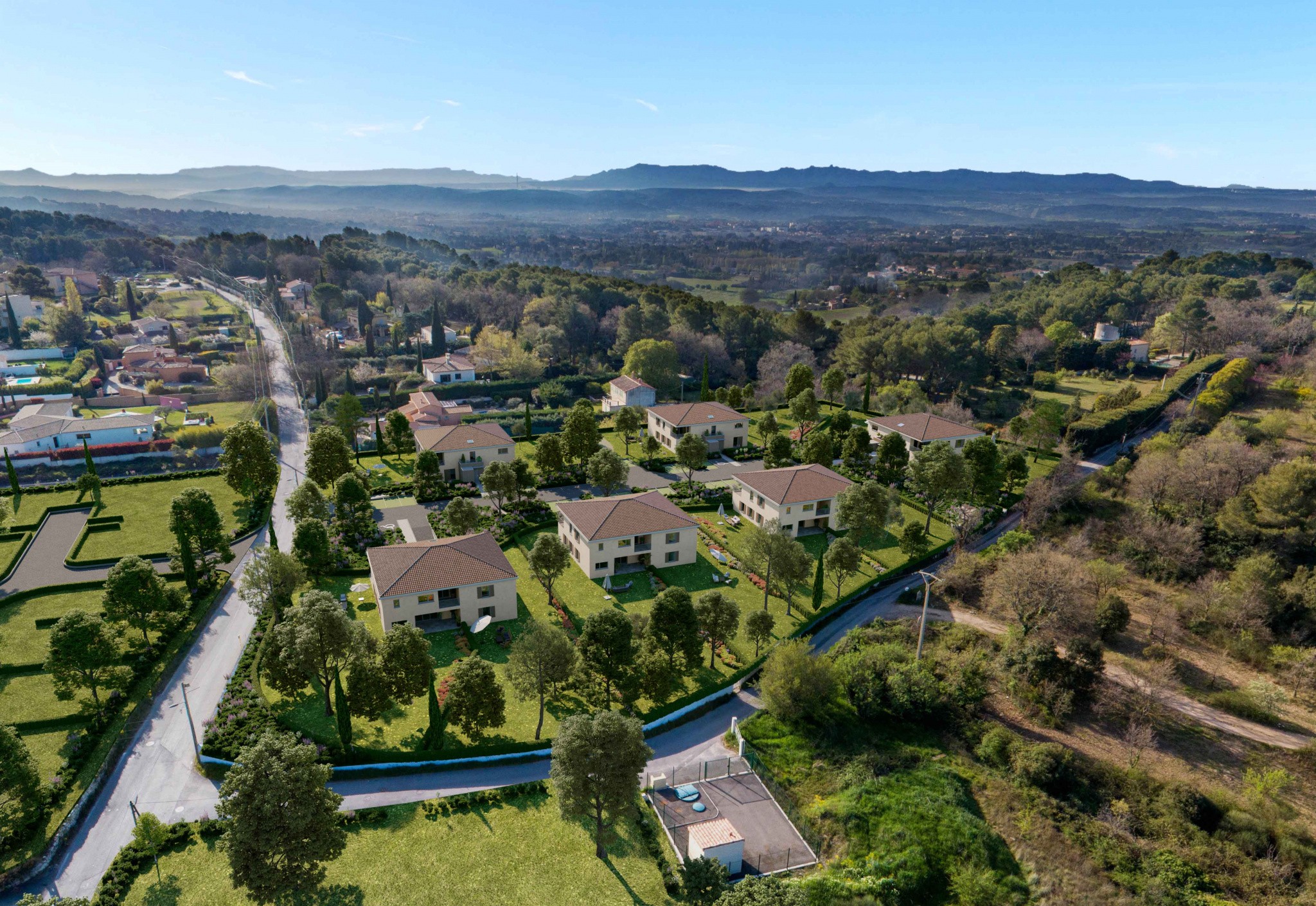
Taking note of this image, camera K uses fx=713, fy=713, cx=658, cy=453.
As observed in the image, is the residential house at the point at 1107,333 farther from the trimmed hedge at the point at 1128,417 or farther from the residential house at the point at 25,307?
the residential house at the point at 25,307

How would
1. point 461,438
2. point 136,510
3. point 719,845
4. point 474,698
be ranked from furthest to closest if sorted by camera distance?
point 461,438, point 136,510, point 474,698, point 719,845

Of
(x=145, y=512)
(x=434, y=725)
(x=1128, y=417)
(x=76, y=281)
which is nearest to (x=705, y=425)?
(x=1128, y=417)

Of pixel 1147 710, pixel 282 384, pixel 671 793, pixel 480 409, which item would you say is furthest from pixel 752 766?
pixel 282 384

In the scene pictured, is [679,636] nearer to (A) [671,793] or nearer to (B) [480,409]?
(A) [671,793]

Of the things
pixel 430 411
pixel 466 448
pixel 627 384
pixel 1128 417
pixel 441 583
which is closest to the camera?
pixel 441 583

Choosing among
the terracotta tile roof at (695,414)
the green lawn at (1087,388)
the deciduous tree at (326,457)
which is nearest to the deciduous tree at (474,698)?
the deciduous tree at (326,457)

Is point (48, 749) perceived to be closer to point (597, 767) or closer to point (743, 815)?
point (597, 767)

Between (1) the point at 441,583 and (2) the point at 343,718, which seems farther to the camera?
(1) the point at 441,583
